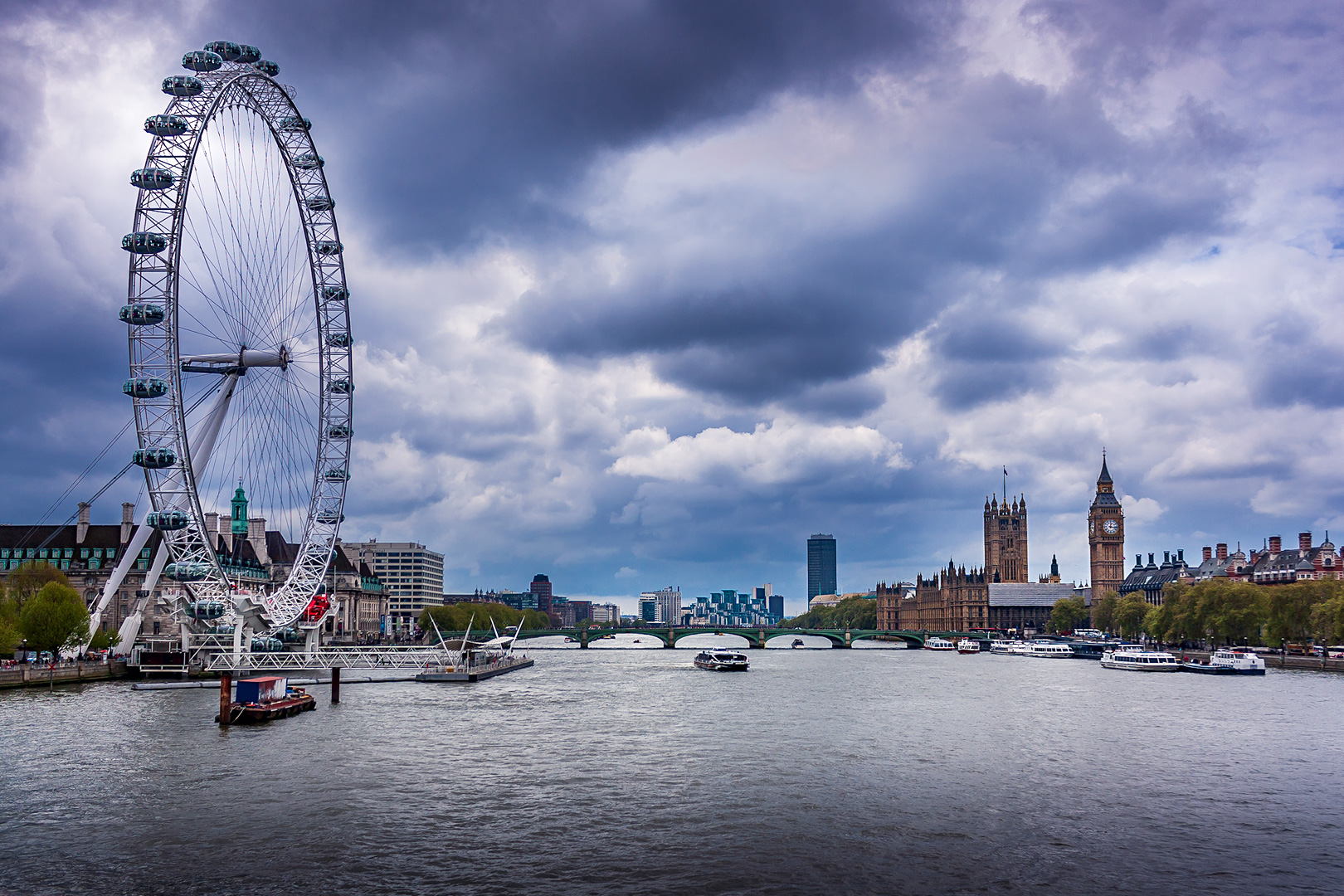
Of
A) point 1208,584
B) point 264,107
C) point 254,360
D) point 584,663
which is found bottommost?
point 584,663

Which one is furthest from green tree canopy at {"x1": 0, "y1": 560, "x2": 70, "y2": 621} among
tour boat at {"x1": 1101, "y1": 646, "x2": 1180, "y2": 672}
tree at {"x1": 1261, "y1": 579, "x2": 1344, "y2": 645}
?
tree at {"x1": 1261, "y1": 579, "x2": 1344, "y2": 645}

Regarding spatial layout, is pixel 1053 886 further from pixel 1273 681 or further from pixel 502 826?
pixel 1273 681

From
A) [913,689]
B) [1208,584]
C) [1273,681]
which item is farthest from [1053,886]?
[1208,584]

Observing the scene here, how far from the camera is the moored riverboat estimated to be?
215ft

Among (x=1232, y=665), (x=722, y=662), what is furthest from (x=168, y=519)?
(x=1232, y=665)

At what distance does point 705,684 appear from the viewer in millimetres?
109312

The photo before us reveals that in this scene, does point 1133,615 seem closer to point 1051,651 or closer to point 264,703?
point 1051,651

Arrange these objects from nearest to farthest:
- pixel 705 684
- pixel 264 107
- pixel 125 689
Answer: pixel 264 107
pixel 125 689
pixel 705 684

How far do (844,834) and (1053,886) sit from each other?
8.06m

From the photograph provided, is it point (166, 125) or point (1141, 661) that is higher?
point (166, 125)

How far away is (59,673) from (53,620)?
6472 millimetres

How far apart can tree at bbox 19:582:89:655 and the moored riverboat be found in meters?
31.6

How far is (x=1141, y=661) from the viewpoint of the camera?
132 meters

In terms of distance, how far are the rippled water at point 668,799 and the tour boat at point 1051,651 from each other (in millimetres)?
93383
